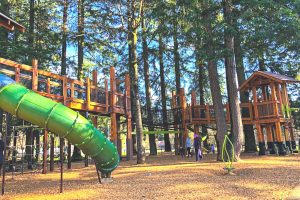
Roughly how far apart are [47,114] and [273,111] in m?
13.6

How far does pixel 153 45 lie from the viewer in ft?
88.1

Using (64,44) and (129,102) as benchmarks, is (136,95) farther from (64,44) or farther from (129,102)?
(64,44)

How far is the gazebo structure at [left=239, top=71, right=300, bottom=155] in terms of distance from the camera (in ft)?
57.9

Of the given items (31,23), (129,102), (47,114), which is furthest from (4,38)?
(47,114)

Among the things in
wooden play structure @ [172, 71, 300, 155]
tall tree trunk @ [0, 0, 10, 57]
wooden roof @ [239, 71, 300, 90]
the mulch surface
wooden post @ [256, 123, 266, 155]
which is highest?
tall tree trunk @ [0, 0, 10, 57]

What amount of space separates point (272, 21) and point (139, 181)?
896 cm

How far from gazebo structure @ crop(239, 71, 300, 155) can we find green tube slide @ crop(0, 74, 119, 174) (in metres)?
11.6

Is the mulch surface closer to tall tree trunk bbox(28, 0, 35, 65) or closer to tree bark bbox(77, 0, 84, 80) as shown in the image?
tall tree trunk bbox(28, 0, 35, 65)

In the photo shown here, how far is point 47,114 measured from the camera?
8195 mm

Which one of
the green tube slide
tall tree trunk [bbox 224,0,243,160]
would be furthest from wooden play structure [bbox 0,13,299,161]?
tall tree trunk [bbox 224,0,243,160]

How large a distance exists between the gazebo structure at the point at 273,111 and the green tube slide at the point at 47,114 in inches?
458

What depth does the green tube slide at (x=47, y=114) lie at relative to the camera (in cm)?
798

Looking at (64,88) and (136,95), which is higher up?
(136,95)

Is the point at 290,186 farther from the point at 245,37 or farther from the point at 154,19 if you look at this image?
the point at 154,19
